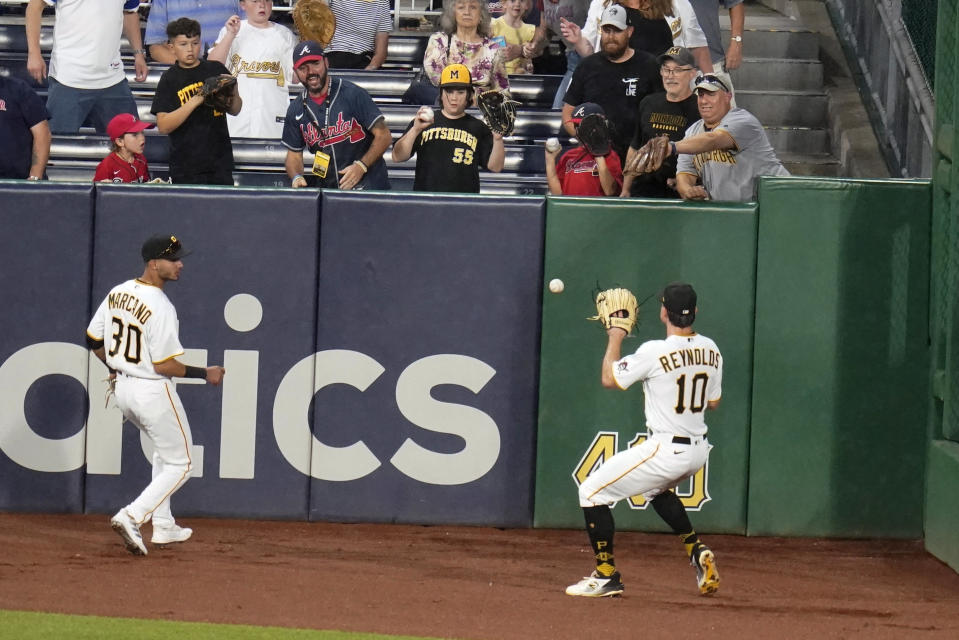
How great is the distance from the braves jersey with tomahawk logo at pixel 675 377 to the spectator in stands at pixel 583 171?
240cm

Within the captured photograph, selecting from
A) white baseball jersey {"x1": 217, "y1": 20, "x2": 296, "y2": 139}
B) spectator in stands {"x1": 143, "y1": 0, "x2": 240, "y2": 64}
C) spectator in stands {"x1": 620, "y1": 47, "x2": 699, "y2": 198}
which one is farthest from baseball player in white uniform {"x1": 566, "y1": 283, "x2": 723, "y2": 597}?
spectator in stands {"x1": 143, "y1": 0, "x2": 240, "y2": 64}

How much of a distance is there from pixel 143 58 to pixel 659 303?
20.8ft

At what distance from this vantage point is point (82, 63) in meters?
12.1

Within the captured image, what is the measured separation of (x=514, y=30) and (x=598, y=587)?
22.5 feet

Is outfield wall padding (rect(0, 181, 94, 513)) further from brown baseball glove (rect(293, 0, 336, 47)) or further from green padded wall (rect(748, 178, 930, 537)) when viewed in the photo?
green padded wall (rect(748, 178, 930, 537))

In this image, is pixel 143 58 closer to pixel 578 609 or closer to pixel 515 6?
pixel 515 6

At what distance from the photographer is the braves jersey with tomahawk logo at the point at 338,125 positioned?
1030 centimetres

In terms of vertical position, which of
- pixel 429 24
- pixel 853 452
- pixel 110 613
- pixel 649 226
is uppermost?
pixel 429 24

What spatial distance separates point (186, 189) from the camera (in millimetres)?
9320

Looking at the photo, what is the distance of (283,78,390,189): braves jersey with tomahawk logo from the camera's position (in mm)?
10297

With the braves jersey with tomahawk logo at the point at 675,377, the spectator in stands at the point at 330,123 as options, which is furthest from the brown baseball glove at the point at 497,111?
the braves jersey with tomahawk logo at the point at 675,377

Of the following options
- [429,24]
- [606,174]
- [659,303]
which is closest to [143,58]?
[429,24]

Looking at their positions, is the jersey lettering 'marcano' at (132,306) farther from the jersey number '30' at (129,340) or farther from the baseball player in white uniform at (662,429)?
the baseball player in white uniform at (662,429)

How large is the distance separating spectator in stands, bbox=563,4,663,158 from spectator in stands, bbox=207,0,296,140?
2.88 meters
